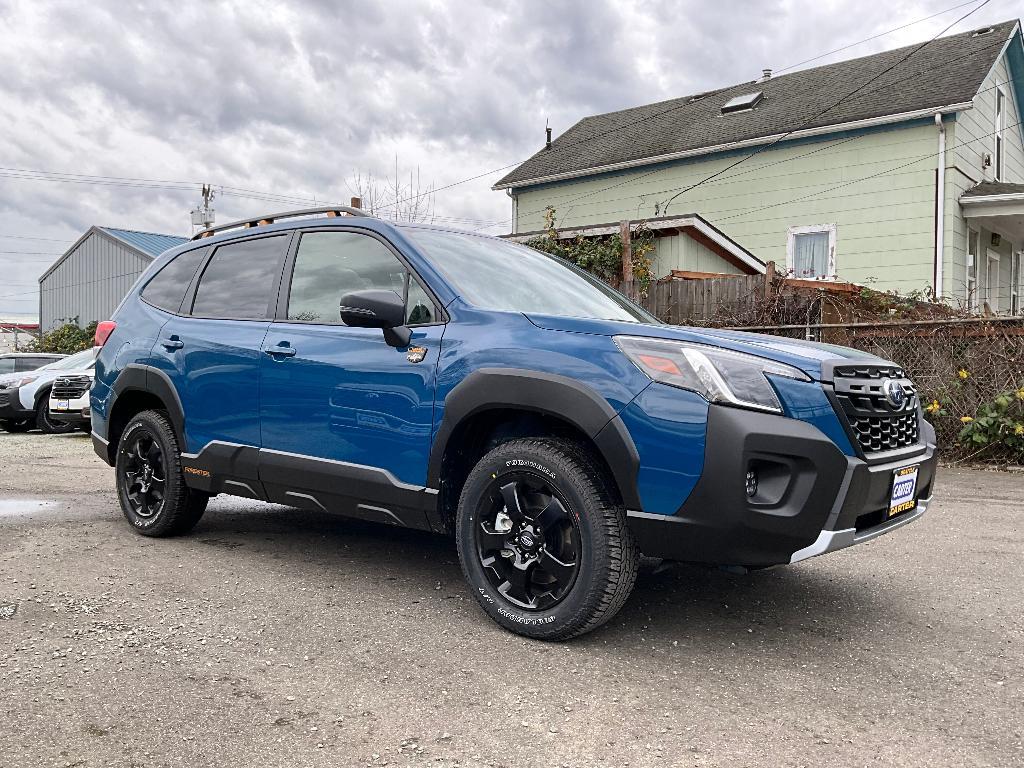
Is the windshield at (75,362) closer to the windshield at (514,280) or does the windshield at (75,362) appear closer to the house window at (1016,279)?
Result: the windshield at (514,280)

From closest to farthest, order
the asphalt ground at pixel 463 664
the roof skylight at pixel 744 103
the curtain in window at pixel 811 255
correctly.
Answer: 1. the asphalt ground at pixel 463 664
2. the curtain in window at pixel 811 255
3. the roof skylight at pixel 744 103

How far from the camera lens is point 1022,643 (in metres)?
3.49

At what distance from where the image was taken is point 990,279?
18.4 m

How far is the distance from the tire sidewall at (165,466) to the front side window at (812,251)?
14771 millimetres

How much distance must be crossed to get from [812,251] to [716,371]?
16.1 metres

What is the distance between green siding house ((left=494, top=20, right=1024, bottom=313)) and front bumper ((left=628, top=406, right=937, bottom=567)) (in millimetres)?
11696

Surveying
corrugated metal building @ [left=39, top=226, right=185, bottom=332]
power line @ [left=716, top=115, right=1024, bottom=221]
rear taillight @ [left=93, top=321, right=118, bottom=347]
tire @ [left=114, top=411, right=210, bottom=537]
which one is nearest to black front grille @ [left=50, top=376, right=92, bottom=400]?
rear taillight @ [left=93, top=321, right=118, bottom=347]

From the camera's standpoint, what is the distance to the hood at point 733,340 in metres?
3.17

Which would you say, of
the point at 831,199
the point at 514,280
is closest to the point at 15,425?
the point at 514,280

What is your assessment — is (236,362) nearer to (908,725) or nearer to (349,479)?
(349,479)

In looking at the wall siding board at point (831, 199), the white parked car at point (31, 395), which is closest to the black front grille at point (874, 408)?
the wall siding board at point (831, 199)

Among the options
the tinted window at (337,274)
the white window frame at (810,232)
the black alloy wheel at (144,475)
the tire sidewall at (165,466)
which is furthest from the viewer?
the white window frame at (810,232)

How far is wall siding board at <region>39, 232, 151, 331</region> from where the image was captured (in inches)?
1512

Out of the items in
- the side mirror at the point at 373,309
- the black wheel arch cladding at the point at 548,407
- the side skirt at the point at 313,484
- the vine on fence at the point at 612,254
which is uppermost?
the vine on fence at the point at 612,254
